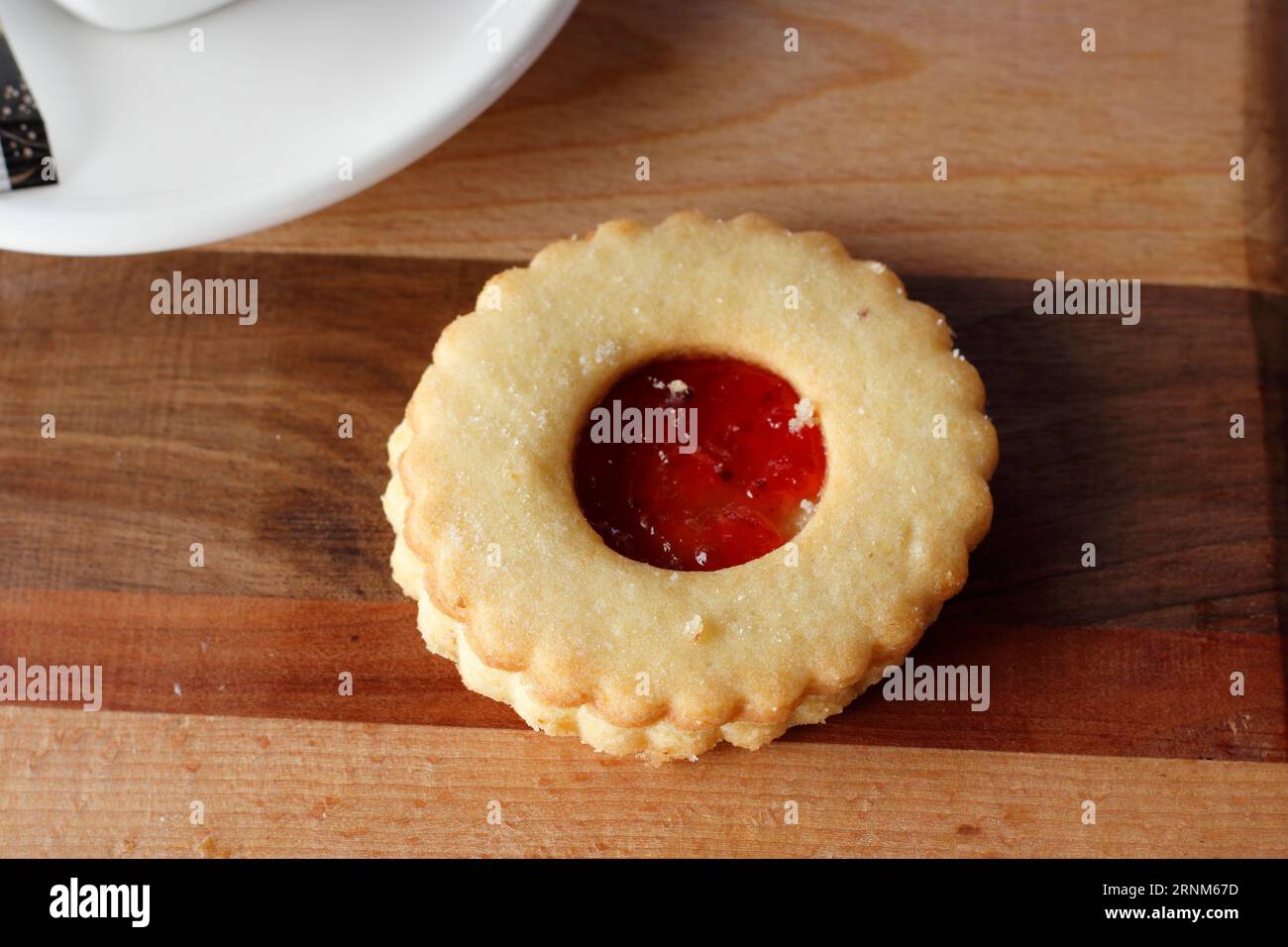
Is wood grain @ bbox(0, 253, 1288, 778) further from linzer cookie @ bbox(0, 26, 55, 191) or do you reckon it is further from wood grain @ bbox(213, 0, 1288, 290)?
linzer cookie @ bbox(0, 26, 55, 191)

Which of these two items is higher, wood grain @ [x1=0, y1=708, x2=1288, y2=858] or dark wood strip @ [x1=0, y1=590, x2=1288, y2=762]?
dark wood strip @ [x1=0, y1=590, x2=1288, y2=762]

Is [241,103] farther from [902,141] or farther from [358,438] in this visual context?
A: [902,141]

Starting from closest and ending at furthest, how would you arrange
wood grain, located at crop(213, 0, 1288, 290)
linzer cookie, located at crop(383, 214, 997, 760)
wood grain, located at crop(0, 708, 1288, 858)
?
linzer cookie, located at crop(383, 214, 997, 760)
wood grain, located at crop(0, 708, 1288, 858)
wood grain, located at crop(213, 0, 1288, 290)

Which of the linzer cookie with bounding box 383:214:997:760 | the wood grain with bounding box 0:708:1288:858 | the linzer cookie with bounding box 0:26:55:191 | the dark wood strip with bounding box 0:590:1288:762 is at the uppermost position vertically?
the linzer cookie with bounding box 0:26:55:191

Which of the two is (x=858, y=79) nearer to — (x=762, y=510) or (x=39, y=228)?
(x=762, y=510)

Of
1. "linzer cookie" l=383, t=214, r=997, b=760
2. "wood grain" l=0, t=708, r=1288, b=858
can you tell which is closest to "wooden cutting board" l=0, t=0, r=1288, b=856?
"wood grain" l=0, t=708, r=1288, b=858
